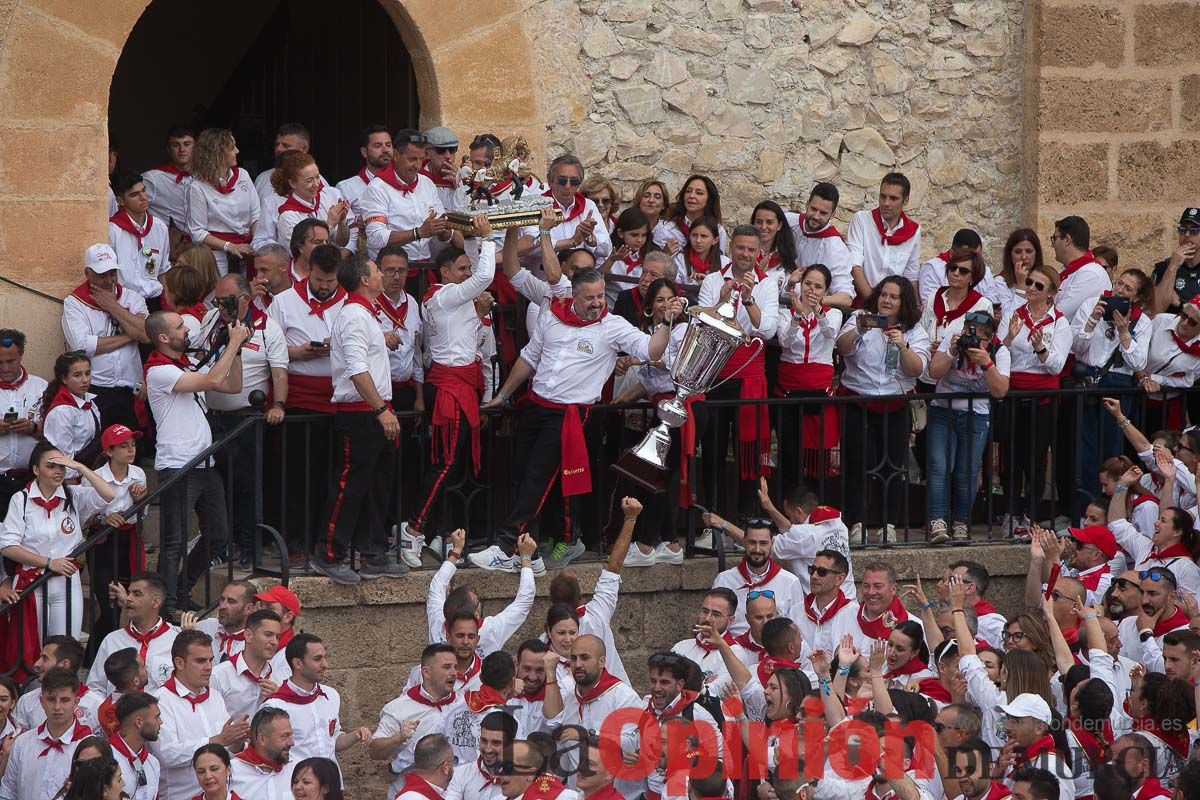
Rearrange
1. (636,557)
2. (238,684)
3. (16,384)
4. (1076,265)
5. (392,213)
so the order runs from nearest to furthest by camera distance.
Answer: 1. (238,684)
2. (16,384)
3. (636,557)
4. (392,213)
5. (1076,265)

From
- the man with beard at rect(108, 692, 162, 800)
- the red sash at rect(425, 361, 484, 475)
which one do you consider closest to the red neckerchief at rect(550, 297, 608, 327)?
the red sash at rect(425, 361, 484, 475)

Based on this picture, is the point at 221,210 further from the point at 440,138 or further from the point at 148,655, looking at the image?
the point at 148,655

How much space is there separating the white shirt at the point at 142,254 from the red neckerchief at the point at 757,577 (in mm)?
3539

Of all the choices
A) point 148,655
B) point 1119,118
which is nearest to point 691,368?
point 148,655

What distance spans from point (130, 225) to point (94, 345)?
82 cm

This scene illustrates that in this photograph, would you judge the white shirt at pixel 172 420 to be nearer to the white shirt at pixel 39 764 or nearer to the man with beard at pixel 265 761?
the white shirt at pixel 39 764

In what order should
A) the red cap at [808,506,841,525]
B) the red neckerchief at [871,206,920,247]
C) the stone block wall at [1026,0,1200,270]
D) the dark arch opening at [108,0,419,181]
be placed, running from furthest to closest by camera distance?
the dark arch opening at [108,0,419,181] < the stone block wall at [1026,0,1200,270] < the red neckerchief at [871,206,920,247] < the red cap at [808,506,841,525]

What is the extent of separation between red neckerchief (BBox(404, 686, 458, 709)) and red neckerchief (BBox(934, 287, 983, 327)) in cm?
360

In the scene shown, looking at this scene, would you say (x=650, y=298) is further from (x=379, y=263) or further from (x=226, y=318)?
(x=226, y=318)

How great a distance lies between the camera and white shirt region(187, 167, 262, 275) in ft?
34.6

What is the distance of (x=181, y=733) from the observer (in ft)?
26.8

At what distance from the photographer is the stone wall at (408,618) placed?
30.5 ft

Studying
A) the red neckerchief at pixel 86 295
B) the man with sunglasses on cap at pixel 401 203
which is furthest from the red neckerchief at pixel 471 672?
the red neckerchief at pixel 86 295

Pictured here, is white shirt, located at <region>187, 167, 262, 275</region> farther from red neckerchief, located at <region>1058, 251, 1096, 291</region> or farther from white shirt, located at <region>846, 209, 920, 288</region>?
red neckerchief, located at <region>1058, 251, 1096, 291</region>
